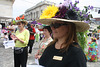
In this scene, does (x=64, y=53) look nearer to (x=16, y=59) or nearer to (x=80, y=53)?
(x=80, y=53)

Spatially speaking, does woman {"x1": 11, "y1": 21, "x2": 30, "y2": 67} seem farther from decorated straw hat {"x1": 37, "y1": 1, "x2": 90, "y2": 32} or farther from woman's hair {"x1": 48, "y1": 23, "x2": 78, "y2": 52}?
woman's hair {"x1": 48, "y1": 23, "x2": 78, "y2": 52}

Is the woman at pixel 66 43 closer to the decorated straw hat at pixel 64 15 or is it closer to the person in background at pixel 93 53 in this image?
the decorated straw hat at pixel 64 15

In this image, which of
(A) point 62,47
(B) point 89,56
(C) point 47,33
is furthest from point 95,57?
(A) point 62,47

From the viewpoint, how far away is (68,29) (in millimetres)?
1277

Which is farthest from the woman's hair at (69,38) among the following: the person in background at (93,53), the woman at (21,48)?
the person in background at (93,53)

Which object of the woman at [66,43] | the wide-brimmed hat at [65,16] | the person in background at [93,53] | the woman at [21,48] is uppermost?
the wide-brimmed hat at [65,16]

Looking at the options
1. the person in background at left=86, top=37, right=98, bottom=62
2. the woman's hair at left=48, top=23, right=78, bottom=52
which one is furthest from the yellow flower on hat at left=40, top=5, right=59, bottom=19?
the person in background at left=86, top=37, right=98, bottom=62

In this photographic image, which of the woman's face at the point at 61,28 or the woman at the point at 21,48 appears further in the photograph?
the woman at the point at 21,48

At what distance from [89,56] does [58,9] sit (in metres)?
4.45

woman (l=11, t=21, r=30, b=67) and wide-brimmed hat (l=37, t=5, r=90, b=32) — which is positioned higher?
wide-brimmed hat (l=37, t=5, r=90, b=32)

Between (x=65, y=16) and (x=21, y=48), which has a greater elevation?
(x=65, y=16)

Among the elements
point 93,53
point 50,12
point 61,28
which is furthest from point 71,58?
point 93,53

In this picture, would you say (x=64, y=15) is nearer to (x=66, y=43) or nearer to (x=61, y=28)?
(x=61, y=28)

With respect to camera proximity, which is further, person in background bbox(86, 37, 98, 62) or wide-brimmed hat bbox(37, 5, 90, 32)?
person in background bbox(86, 37, 98, 62)
